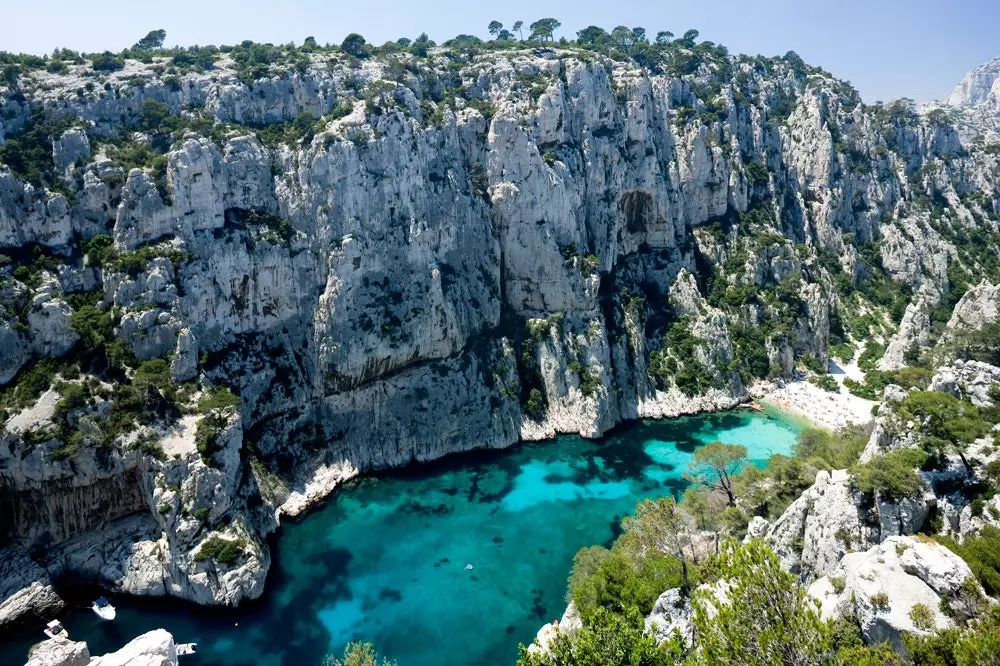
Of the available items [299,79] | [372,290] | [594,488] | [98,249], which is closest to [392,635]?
[594,488]

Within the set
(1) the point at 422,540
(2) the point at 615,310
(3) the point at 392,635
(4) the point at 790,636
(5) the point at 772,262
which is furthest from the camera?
(5) the point at 772,262

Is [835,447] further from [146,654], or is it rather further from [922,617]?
[146,654]

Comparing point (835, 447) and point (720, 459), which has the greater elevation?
point (835, 447)

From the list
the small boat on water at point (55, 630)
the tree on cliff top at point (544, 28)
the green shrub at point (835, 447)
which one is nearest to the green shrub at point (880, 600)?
the green shrub at point (835, 447)

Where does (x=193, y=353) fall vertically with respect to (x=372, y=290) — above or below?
below

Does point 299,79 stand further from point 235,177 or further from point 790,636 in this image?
point 790,636

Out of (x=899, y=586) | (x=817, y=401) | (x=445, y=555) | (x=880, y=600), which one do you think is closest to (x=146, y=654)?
(x=445, y=555)
